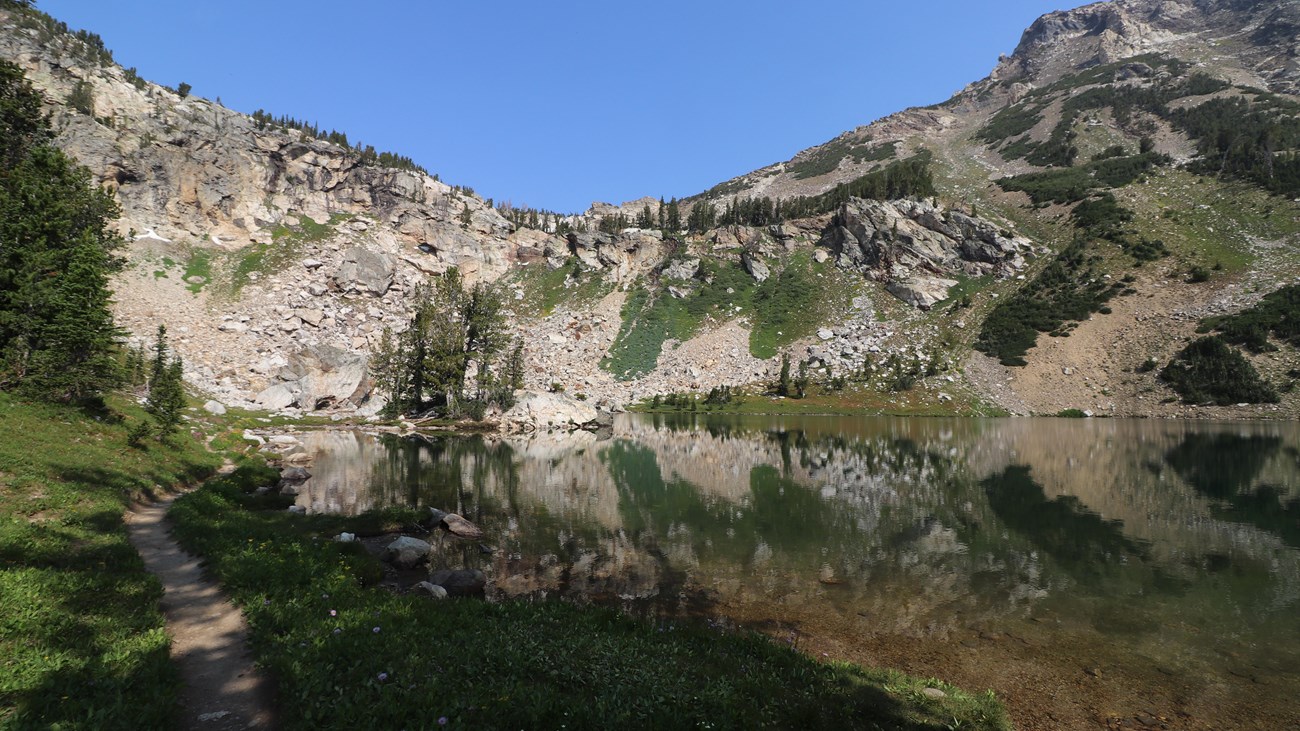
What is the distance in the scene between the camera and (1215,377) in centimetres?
8662

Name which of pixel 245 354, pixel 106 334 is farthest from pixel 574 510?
pixel 245 354

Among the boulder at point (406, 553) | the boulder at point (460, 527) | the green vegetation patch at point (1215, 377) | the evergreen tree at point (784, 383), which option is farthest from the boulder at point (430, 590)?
the green vegetation patch at point (1215, 377)

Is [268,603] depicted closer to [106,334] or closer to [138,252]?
[106,334]

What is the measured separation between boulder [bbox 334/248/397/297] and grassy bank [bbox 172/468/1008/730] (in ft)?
379

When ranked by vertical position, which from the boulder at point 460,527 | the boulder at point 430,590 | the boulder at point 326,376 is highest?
the boulder at point 326,376

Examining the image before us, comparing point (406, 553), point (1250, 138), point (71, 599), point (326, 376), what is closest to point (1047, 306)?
point (1250, 138)

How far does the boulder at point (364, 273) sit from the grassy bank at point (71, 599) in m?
104

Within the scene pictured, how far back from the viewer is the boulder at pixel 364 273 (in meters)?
114

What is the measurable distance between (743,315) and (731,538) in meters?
116

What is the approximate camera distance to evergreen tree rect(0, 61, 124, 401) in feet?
71.4

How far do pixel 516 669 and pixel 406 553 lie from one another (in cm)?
1187

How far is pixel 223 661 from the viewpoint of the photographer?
27.0ft

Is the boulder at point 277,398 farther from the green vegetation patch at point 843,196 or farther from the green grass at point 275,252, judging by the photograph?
the green vegetation patch at point 843,196

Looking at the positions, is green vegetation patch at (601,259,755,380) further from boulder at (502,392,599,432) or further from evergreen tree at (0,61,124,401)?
evergreen tree at (0,61,124,401)
